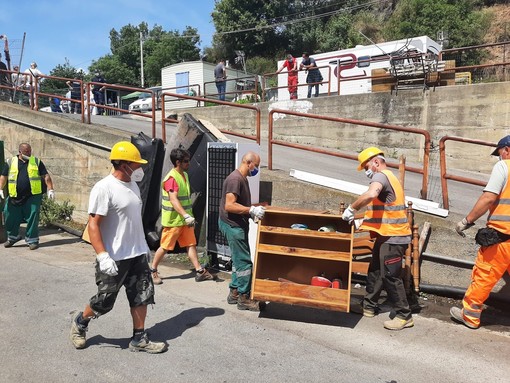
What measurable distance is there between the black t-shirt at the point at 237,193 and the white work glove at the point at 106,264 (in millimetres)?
1622

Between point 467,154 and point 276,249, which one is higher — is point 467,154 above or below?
above

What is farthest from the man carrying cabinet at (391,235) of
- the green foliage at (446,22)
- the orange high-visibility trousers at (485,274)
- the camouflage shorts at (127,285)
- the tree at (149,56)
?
the tree at (149,56)

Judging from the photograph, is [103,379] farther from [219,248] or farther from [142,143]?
[142,143]

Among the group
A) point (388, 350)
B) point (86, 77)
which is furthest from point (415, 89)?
point (86, 77)

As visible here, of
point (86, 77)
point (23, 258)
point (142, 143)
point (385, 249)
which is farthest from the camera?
point (86, 77)

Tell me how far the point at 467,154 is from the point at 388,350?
8022mm

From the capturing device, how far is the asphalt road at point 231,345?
3.31 metres

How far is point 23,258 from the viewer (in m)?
6.62

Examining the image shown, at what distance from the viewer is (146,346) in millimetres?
3607

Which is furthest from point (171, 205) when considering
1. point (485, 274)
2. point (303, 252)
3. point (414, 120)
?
point (414, 120)

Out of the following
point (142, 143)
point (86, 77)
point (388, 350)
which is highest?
point (86, 77)

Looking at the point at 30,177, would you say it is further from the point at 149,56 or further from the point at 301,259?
the point at 149,56

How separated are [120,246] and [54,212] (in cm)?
657

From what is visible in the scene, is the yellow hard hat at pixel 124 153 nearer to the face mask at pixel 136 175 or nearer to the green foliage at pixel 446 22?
the face mask at pixel 136 175
